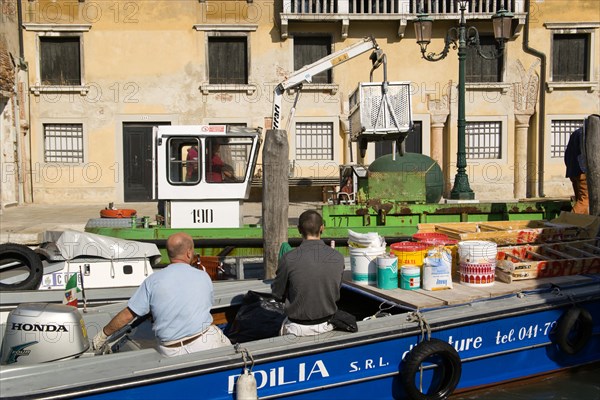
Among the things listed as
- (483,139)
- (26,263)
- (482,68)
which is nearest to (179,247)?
(26,263)

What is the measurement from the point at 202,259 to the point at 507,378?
5173 mm

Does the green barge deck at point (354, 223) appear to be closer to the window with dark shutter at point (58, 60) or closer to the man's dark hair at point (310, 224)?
the man's dark hair at point (310, 224)

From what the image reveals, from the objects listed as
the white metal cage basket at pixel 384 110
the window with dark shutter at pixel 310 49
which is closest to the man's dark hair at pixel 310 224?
the white metal cage basket at pixel 384 110

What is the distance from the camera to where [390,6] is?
65.7 feet

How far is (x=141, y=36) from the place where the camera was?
2000 cm

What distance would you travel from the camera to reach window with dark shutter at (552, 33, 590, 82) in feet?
67.7

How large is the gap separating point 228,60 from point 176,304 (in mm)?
16194

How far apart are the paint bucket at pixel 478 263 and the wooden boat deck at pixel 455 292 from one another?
80 mm

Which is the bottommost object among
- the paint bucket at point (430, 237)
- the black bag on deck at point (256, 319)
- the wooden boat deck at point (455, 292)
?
the black bag on deck at point (256, 319)

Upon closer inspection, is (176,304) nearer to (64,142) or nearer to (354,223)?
(354,223)

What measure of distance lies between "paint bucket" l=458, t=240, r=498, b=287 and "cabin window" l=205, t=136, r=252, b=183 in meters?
4.86

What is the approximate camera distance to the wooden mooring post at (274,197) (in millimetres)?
8688

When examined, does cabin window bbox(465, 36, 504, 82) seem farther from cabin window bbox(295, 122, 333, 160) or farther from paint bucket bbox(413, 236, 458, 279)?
paint bucket bbox(413, 236, 458, 279)

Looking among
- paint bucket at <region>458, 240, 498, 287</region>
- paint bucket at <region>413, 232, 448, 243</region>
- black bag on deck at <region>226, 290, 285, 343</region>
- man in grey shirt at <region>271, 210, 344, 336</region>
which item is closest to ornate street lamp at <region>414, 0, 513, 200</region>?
paint bucket at <region>413, 232, 448, 243</region>
